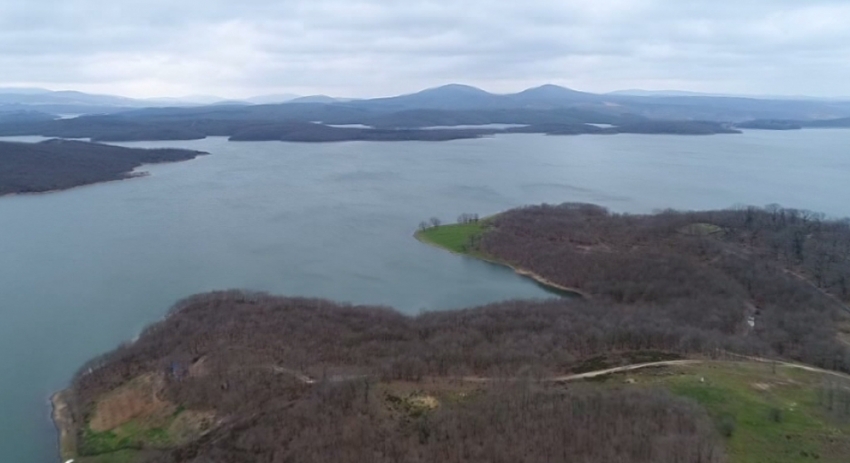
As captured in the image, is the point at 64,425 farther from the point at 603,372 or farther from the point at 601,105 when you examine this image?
the point at 601,105

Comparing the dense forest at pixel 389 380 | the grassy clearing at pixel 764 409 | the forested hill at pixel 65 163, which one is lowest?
the dense forest at pixel 389 380

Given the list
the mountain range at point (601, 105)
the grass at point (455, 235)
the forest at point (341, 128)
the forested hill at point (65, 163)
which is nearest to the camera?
the grass at point (455, 235)

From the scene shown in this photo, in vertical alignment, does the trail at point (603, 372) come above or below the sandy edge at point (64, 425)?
above

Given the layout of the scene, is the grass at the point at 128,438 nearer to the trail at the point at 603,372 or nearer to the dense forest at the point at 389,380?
the dense forest at the point at 389,380

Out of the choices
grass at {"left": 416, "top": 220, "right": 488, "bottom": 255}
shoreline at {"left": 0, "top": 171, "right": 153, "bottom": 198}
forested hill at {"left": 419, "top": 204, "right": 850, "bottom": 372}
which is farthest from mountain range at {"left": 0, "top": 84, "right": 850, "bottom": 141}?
forested hill at {"left": 419, "top": 204, "right": 850, "bottom": 372}

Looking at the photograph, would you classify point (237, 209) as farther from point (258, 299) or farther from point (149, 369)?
point (149, 369)

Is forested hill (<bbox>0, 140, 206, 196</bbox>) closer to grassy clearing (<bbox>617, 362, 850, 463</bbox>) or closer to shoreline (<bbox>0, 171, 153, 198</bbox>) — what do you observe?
shoreline (<bbox>0, 171, 153, 198</bbox>)

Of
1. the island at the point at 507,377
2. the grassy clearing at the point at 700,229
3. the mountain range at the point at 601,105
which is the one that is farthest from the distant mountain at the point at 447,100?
the island at the point at 507,377
